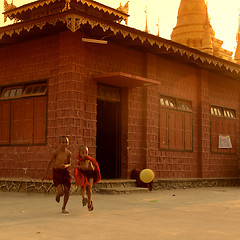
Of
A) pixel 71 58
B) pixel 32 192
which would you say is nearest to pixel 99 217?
pixel 32 192

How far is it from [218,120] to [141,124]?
202 inches

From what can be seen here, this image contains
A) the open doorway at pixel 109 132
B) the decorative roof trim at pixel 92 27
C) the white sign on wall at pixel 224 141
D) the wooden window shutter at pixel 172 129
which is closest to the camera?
the decorative roof trim at pixel 92 27

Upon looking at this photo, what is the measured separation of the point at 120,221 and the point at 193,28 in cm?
2234

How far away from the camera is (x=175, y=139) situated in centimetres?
1673

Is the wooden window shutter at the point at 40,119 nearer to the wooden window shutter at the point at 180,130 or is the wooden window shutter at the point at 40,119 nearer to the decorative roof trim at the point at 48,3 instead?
the decorative roof trim at the point at 48,3

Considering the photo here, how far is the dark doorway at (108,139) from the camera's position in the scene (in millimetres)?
14867

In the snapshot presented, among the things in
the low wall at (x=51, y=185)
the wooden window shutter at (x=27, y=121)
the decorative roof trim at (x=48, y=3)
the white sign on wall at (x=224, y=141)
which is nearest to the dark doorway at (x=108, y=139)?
the low wall at (x=51, y=185)

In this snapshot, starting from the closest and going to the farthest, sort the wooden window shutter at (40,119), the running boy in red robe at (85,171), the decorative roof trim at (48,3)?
the running boy in red robe at (85,171) → the wooden window shutter at (40,119) → the decorative roof trim at (48,3)

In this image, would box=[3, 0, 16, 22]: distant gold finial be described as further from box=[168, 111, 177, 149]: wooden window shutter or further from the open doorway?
box=[168, 111, 177, 149]: wooden window shutter

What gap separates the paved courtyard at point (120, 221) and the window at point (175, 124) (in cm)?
624

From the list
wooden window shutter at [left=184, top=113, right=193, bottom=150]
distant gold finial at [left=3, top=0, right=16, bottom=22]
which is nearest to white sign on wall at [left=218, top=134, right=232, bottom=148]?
wooden window shutter at [left=184, top=113, right=193, bottom=150]

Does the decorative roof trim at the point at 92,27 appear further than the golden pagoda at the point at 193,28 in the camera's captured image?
No

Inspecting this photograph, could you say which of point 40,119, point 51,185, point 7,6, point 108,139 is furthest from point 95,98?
point 7,6

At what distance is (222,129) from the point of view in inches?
760
